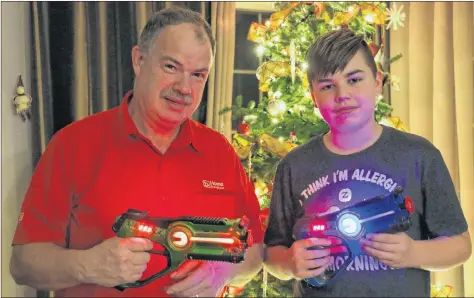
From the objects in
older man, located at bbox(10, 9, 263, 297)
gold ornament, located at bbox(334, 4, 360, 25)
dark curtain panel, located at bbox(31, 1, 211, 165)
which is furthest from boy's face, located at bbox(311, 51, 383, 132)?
dark curtain panel, located at bbox(31, 1, 211, 165)

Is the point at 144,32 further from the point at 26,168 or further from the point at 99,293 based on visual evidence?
the point at 26,168

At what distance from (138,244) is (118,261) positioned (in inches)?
2.3

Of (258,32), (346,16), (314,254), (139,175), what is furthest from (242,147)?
(314,254)

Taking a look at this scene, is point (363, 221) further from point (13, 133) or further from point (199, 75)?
point (13, 133)

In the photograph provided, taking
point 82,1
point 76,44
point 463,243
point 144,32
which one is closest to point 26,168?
point 76,44

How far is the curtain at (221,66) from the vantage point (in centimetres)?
308

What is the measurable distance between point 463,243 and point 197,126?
689mm

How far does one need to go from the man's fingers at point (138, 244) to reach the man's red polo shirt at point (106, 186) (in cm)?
20

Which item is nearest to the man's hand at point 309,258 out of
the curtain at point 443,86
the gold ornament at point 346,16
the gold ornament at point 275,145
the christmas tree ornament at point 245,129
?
the gold ornament at point 275,145

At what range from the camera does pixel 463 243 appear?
121cm

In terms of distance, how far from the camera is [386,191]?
1.17m

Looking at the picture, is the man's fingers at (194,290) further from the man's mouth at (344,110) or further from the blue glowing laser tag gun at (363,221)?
the man's mouth at (344,110)

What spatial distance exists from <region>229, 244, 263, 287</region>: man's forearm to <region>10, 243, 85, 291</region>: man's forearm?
1.19 feet

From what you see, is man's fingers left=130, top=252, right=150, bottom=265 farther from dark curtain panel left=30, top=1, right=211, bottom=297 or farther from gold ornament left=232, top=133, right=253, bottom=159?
dark curtain panel left=30, top=1, right=211, bottom=297
